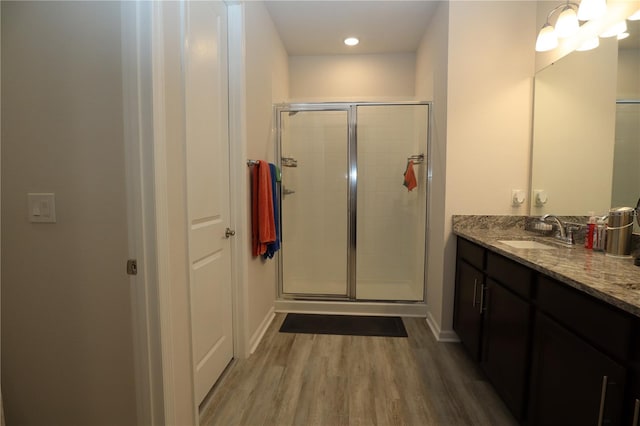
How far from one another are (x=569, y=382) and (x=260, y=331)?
6.45 feet

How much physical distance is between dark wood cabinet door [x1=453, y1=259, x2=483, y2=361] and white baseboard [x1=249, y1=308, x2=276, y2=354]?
4.88ft

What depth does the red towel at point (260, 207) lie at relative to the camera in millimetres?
2277

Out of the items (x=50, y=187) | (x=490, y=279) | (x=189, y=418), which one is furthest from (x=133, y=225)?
(x=490, y=279)

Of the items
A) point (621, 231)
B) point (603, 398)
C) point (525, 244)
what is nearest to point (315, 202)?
point (525, 244)

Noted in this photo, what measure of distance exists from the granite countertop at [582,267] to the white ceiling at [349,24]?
Answer: 2.02m

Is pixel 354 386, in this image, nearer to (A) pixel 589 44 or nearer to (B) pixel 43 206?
(B) pixel 43 206

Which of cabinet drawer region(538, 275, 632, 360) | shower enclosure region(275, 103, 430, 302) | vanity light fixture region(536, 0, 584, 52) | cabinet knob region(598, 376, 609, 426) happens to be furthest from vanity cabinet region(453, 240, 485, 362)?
vanity light fixture region(536, 0, 584, 52)

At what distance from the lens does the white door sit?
1.53 metres

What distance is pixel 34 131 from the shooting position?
3.78ft

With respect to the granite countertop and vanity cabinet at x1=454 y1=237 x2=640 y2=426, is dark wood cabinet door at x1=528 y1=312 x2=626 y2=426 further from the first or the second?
the granite countertop

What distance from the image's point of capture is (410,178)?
313 cm

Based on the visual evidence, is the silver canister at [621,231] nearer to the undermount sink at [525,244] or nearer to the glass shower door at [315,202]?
the undermount sink at [525,244]

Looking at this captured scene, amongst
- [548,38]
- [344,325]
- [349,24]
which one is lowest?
[344,325]

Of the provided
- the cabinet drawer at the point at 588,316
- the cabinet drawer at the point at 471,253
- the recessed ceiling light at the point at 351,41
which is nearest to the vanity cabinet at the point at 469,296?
the cabinet drawer at the point at 471,253
